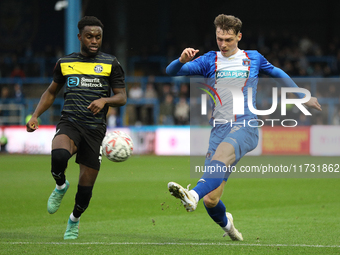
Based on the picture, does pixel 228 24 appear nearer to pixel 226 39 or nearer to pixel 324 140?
pixel 226 39

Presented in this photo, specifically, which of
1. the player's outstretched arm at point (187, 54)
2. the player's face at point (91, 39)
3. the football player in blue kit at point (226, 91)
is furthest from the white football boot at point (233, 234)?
the player's face at point (91, 39)

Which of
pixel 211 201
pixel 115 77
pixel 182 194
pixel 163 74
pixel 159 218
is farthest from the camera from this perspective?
pixel 163 74

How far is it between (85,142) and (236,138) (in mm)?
1708

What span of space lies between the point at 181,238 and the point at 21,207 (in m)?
3.79

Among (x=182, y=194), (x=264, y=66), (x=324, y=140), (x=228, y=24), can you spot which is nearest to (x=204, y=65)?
(x=228, y=24)

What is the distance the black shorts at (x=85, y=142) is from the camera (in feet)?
20.1

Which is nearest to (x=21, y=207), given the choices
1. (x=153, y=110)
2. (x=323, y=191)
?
(x=323, y=191)

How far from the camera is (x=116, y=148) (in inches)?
241

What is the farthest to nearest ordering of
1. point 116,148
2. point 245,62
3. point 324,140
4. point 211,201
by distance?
point 324,140 < point 116,148 < point 245,62 < point 211,201

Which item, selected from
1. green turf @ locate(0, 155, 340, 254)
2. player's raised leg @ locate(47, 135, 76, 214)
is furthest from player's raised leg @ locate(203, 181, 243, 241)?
player's raised leg @ locate(47, 135, 76, 214)

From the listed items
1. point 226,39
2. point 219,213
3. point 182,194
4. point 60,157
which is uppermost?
point 226,39

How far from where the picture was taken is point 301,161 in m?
17.2

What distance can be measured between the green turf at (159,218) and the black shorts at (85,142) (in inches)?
35.6

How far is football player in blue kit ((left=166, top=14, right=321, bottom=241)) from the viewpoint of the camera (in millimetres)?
5543
